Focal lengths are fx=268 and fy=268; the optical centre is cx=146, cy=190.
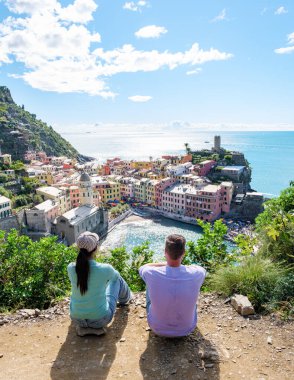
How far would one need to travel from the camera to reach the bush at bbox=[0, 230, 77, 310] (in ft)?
17.5

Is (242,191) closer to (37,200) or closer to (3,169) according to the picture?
(37,200)

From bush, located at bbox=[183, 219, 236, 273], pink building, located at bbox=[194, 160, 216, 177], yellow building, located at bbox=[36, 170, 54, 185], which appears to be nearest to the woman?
bush, located at bbox=[183, 219, 236, 273]

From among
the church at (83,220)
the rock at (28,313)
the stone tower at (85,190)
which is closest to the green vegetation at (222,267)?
the rock at (28,313)

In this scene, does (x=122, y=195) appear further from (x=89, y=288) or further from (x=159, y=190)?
(x=89, y=288)

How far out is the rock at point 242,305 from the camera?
384 cm

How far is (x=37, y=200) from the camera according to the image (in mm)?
34438

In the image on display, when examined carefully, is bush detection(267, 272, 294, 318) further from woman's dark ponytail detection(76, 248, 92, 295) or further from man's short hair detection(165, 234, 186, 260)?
woman's dark ponytail detection(76, 248, 92, 295)

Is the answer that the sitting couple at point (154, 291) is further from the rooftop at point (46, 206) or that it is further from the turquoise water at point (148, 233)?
the rooftop at point (46, 206)

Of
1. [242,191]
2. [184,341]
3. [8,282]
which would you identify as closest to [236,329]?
[184,341]

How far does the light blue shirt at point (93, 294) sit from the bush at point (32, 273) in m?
2.22

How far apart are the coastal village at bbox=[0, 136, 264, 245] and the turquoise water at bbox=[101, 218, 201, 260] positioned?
1.80 meters

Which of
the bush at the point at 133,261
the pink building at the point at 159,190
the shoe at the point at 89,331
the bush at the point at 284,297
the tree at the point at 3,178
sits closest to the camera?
the shoe at the point at 89,331

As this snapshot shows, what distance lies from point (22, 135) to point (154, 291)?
61048 mm

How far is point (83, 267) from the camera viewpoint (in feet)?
10.4
